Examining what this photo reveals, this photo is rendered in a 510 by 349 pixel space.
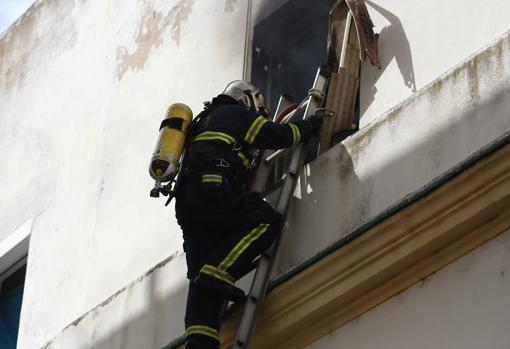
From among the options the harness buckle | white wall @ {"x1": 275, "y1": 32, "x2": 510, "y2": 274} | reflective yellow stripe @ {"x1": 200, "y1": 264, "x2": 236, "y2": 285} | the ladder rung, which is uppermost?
the ladder rung

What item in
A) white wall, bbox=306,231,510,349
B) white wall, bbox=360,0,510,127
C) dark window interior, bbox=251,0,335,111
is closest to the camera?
white wall, bbox=306,231,510,349

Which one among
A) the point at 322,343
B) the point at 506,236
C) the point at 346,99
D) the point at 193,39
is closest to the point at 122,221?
the point at 193,39

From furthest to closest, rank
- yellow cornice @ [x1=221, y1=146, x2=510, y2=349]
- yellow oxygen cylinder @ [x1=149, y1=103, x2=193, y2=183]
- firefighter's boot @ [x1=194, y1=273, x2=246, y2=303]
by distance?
yellow oxygen cylinder @ [x1=149, y1=103, x2=193, y2=183] → firefighter's boot @ [x1=194, y1=273, x2=246, y2=303] → yellow cornice @ [x1=221, y1=146, x2=510, y2=349]

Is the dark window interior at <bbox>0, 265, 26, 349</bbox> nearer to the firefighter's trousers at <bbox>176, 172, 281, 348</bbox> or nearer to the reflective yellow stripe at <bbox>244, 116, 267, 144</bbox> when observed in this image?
the firefighter's trousers at <bbox>176, 172, 281, 348</bbox>

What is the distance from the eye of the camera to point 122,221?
9742 millimetres

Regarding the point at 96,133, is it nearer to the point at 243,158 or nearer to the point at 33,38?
the point at 33,38

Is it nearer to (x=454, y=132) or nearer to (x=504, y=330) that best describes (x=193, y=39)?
(x=454, y=132)

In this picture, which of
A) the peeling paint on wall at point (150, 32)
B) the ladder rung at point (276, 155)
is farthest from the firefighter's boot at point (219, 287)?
the peeling paint on wall at point (150, 32)

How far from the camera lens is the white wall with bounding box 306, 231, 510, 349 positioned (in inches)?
256

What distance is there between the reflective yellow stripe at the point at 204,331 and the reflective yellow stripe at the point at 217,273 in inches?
10.2

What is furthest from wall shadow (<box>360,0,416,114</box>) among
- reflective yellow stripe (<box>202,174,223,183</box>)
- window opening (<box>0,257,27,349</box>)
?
window opening (<box>0,257,27,349</box>)

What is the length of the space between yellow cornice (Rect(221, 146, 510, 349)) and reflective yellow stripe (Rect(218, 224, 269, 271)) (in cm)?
27

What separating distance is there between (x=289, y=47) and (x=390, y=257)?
3.09m

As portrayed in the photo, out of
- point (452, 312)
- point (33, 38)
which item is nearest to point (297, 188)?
point (452, 312)
